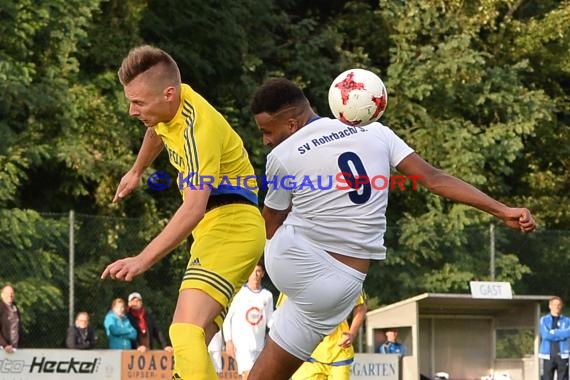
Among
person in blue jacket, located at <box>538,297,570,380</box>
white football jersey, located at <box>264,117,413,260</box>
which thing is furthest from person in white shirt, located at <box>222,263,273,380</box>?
white football jersey, located at <box>264,117,413,260</box>

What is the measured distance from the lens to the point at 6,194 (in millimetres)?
20047

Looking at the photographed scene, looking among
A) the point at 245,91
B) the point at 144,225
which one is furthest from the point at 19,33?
the point at 245,91

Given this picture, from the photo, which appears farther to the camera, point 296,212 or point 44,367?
point 44,367

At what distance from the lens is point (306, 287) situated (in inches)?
259

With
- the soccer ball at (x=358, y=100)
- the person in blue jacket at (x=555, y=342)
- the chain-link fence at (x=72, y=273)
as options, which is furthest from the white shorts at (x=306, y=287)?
the person in blue jacket at (x=555, y=342)

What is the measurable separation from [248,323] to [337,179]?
9.21 metres

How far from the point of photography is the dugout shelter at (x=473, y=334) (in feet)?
66.5

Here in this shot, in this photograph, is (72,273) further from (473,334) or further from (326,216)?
(326,216)

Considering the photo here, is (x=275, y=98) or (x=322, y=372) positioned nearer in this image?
(x=275, y=98)

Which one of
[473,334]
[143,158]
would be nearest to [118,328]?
[473,334]

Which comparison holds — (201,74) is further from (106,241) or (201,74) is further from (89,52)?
(106,241)

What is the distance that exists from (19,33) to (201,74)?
5737 mm

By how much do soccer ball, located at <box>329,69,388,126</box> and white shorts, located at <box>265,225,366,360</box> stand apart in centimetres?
82

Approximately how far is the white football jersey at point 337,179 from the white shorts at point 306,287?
8cm
